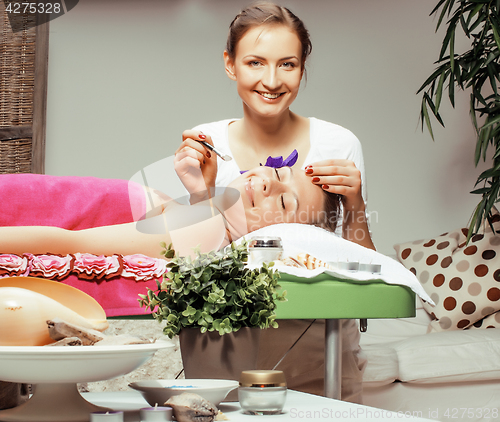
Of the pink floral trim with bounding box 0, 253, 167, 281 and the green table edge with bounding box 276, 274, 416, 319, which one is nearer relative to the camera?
the green table edge with bounding box 276, 274, 416, 319

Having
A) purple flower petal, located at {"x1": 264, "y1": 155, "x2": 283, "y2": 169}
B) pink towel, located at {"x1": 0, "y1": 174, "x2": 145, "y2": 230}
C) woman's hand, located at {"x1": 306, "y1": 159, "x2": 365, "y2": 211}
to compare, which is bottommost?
pink towel, located at {"x1": 0, "y1": 174, "x2": 145, "y2": 230}

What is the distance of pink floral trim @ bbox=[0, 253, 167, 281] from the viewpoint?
99 cm

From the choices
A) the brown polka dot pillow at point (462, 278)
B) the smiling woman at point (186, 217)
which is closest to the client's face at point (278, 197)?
the smiling woman at point (186, 217)

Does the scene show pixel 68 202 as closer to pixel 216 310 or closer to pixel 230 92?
pixel 216 310

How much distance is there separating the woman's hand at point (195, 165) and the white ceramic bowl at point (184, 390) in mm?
574

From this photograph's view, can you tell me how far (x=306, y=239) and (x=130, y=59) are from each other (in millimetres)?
2408

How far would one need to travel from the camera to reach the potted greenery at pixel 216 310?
0.64 metres

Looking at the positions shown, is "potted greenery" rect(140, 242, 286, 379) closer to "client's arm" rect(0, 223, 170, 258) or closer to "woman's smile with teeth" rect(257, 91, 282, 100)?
"client's arm" rect(0, 223, 170, 258)

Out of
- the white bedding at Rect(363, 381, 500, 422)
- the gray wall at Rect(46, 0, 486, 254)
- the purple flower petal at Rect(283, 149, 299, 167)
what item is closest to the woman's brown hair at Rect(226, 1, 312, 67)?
the purple flower petal at Rect(283, 149, 299, 167)

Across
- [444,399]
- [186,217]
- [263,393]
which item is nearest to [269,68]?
[186,217]

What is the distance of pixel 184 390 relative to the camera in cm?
53

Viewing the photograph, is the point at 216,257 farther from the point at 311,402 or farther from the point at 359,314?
the point at 359,314

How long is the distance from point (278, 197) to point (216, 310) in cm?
64

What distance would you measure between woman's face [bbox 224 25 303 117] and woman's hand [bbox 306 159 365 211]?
0.90 ft
